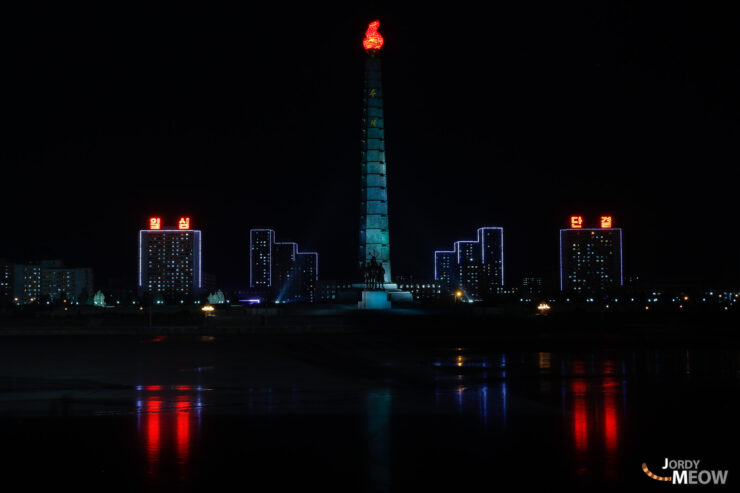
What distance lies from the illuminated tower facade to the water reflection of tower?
5094 centimetres

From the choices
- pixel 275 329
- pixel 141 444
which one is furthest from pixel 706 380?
pixel 275 329

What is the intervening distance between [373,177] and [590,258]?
220 feet

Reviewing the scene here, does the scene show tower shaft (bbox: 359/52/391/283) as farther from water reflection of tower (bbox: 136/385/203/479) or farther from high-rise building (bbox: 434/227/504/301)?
high-rise building (bbox: 434/227/504/301)

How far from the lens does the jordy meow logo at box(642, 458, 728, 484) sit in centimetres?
679

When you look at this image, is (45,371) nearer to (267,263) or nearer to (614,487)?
(614,487)

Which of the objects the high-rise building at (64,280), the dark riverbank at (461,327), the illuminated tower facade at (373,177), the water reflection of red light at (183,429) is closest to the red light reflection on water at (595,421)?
the water reflection of red light at (183,429)

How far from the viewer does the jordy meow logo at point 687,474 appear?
6.79m

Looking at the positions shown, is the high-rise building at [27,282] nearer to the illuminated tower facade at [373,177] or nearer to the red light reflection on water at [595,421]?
the illuminated tower facade at [373,177]

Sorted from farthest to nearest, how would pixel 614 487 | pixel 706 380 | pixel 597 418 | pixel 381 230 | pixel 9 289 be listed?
pixel 9 289 < pixel 381 230 < pixel 706 380 < pixel 597 418 < pixel 614 487

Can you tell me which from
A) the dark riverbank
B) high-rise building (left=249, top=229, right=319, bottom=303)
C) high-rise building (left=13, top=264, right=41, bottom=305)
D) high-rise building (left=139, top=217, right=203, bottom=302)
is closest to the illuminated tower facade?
the dark riverbank

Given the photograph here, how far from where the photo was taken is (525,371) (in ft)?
52.3

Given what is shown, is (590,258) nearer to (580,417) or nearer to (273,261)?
(273,261)

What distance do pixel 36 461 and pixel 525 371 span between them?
11149 mm

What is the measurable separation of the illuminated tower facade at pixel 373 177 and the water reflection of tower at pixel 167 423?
167ft
